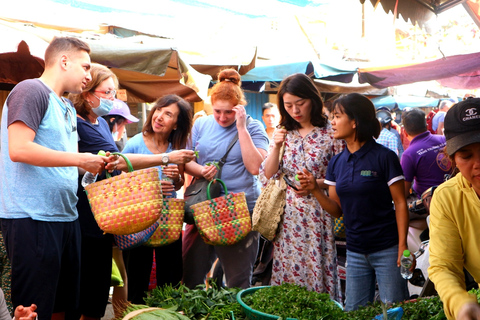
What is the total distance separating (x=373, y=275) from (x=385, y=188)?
0.62 metres

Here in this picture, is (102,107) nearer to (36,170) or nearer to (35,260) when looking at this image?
(36,170)

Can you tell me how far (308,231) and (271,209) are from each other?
0.34 meters

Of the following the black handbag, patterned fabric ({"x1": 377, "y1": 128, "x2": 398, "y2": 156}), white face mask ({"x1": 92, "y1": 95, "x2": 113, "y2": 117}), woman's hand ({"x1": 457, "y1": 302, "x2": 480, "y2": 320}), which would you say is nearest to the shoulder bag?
the black handbag

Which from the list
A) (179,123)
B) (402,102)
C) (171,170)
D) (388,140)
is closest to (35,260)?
(171,170)

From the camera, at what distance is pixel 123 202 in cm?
276

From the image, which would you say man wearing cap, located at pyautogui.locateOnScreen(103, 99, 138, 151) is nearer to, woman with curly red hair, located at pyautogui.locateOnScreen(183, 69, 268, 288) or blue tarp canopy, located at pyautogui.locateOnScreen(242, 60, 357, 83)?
woman with curly red hair, located at pyautogui.locateOnScreen(183, 69, 268, 288)

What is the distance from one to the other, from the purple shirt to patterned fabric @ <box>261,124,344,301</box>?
2022 mm

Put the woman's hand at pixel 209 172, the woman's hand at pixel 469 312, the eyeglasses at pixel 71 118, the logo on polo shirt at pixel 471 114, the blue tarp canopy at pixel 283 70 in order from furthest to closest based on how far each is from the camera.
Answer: the blue tarp canopy at pixel 283 70 → the woman's hand at pixel 209 172 → the eyeglasses at pixel 71 118 → the logo on polo shirt at pixel 471 114 → the woman's hand at pixel 469 312

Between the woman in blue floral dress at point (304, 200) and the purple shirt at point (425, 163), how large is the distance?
202cm

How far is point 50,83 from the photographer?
9.45ft

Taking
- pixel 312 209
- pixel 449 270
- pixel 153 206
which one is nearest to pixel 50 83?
pixel 153 206

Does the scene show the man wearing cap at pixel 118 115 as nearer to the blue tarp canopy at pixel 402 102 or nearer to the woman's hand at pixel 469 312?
the woman's hand at pixel 469 312

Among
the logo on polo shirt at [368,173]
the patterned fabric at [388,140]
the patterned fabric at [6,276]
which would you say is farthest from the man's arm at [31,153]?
the patterned fabric at [388,140]

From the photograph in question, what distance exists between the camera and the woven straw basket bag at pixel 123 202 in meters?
2.74
